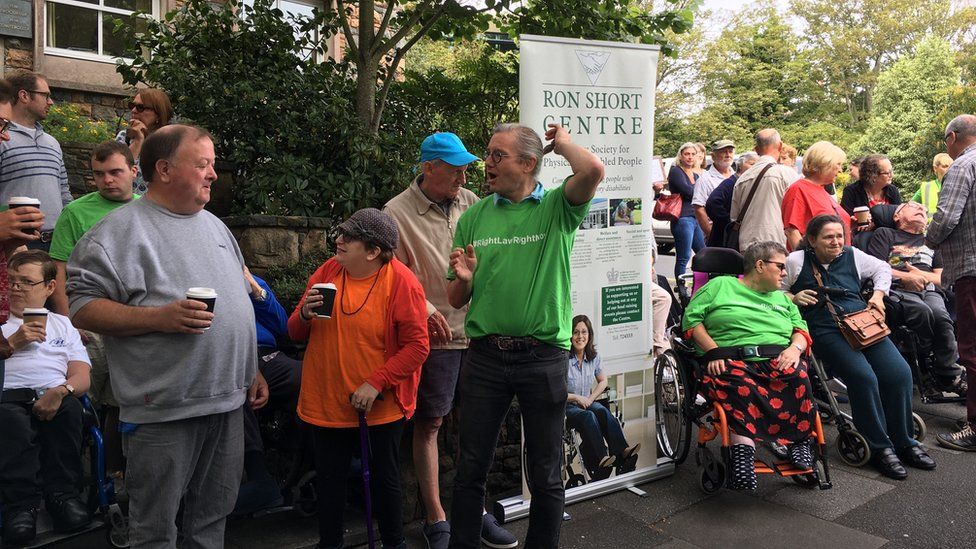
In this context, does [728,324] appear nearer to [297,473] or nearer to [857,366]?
[857,366]

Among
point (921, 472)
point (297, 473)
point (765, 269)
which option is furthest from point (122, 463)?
point (921, 472)

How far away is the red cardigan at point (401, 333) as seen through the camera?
3.22 m

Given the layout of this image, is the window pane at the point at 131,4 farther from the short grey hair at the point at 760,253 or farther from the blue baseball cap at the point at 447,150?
the short grey hair at the point at 760,253

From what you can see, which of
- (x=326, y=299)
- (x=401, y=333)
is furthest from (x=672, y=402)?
(x=326, y=299)

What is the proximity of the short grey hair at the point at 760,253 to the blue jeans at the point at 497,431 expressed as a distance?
7.03 feet

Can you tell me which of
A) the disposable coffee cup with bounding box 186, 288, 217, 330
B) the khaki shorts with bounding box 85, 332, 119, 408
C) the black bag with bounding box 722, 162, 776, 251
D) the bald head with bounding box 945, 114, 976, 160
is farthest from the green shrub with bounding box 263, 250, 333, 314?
the bald head with bounding box 945, 114, 976, 160

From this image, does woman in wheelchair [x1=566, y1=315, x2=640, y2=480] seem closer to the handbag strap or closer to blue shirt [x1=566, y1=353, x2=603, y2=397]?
blue shirt [x1=566, y1=353, x2=603, y2=397]

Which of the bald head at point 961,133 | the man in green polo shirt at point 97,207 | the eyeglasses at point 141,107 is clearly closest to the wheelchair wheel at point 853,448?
the bald head at point 961,133

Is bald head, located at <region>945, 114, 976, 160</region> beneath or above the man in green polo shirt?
above

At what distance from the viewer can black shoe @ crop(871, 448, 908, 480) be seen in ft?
15.6

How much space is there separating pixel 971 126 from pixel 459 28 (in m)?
4.28

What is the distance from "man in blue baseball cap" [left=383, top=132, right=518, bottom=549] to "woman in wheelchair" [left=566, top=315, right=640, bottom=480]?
81 centimetres

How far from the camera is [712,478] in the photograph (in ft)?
14.6

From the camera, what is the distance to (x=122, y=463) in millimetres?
4055
